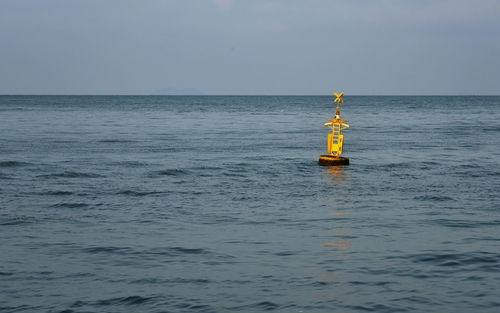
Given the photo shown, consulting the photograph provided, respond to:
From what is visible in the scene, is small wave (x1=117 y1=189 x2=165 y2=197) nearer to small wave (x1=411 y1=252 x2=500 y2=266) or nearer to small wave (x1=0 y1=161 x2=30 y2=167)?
small wave (x1=0 y1=161 x2=30 y2=167)

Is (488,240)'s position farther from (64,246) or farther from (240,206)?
(64,246)

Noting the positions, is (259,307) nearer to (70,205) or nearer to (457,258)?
(457,258)

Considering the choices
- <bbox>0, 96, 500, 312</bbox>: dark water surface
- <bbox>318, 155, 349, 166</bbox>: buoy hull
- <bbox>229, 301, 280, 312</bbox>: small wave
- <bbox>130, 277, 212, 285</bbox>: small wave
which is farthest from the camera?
<bbox>318, 155, 349, 166</bbox>: buoy hull

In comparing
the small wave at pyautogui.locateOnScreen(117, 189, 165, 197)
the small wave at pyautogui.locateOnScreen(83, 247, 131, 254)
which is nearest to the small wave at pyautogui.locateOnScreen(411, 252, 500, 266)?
the small wave at pyautogui.locateOnScreen(83, 247, 131, 254)

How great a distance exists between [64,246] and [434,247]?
8.21 meters

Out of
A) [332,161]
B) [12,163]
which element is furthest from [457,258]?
[12,163]

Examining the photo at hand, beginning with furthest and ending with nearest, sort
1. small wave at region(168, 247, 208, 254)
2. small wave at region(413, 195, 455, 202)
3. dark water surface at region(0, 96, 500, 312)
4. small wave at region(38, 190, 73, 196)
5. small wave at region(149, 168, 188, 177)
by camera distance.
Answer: small wave at region(149, 168, 188, 177)
small wave at region(38, 190, 73, 196)
small wave at region(413, 195, 455, 202)
small wave at region(168, 247, 208, 254)
dark water surface at region(0, 96, 500, 312)

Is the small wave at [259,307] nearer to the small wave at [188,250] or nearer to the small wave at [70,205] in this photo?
the small wave at [188,250]

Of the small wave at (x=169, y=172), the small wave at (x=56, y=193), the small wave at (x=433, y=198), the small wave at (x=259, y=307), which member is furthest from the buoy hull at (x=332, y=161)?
the small wave at (x=259, y=307)

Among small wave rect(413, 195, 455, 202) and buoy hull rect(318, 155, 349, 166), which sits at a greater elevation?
buoy hull rect(318, 155, 349, 166)

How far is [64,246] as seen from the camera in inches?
533

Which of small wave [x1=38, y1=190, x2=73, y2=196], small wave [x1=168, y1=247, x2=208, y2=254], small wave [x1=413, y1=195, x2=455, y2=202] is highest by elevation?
small wave [x1=413, y1=195, x2=455, y2=202]

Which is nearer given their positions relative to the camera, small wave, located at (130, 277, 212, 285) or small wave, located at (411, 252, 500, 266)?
small wave, located at (130, 277, 212, 285)

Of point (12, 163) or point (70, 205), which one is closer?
point (70, 205)
